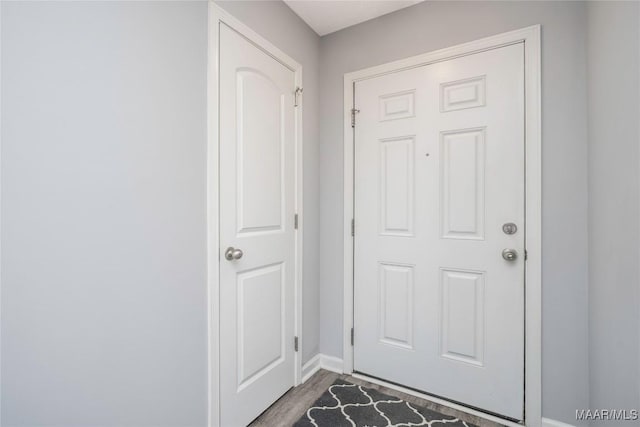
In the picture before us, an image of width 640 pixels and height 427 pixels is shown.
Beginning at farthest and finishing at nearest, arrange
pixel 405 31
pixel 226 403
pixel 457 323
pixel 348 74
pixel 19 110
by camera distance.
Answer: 1. pixel 348 74
2. pixel 405 31
3. pixel 457 323
4. pixel 226 403
5. pixel 19 110

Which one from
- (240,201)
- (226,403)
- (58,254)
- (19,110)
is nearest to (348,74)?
(240,201)

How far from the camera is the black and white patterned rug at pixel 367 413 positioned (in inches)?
62.0

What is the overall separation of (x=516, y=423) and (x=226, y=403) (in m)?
1.52

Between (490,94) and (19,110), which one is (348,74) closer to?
(490,94)

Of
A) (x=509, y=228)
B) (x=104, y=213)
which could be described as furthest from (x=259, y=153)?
(x=509, y=228)

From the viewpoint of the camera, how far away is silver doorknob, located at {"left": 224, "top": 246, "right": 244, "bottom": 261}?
1.43 meters

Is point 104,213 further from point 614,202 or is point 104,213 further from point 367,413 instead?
point 614,202

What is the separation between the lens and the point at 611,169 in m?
1.16

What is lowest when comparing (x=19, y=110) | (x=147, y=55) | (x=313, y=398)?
(x=313, y=398)

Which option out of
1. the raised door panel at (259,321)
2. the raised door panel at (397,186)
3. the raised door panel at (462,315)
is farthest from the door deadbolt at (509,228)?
the raised door panel at (259,321)

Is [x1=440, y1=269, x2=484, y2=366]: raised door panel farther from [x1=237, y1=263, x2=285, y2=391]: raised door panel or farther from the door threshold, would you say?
[x1=237, y1=263, x2=285, y2=391]: raised door panel

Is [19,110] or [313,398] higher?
[19,110]

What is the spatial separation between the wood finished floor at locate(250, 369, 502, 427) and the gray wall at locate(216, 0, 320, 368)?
0.18 metres

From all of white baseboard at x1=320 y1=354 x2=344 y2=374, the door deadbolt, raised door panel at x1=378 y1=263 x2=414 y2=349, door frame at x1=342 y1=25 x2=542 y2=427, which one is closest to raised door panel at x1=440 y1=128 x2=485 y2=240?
the door deadbolt
